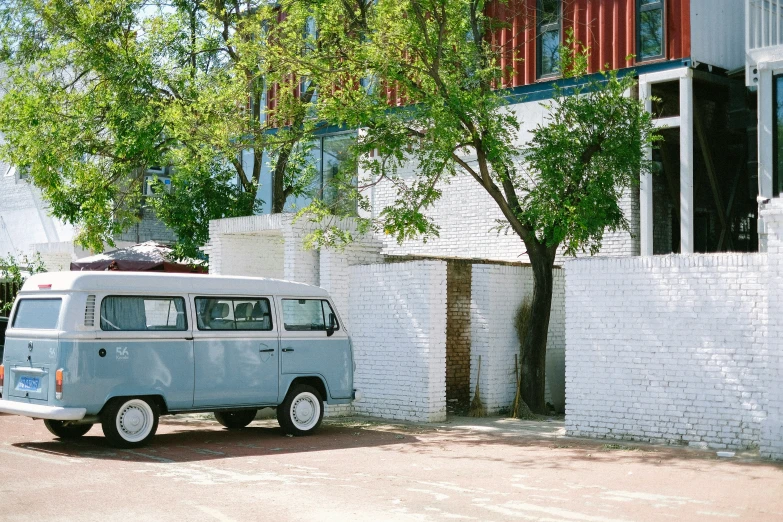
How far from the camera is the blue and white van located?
11.9m

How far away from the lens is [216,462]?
36.9ft

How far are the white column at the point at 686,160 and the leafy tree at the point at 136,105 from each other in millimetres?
6535

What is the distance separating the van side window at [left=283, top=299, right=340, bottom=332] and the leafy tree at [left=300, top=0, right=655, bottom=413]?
5.47ft

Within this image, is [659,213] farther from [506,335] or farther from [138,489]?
[138,489]

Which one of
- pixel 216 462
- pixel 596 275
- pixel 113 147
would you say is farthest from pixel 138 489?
pixel 113 147

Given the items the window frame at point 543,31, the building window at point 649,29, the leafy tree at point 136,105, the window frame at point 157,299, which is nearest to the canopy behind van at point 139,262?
the leafy tree at point 136,105

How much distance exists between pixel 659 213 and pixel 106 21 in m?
11.1

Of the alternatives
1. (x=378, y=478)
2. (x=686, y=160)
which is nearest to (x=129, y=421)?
(x=378, y=478)

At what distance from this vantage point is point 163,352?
12.6 meters

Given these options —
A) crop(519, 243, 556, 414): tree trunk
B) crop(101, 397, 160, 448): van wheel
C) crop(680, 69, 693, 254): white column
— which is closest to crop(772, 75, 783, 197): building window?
crop(680, 69, 693, 254): white column

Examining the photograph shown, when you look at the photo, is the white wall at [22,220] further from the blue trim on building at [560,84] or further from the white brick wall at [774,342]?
the white brick wall at [774,342]

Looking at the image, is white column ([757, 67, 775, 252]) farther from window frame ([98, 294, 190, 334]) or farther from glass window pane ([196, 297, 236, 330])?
window frame ([98, 294, 190, 334])

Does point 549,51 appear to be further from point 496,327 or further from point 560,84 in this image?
point 496,327

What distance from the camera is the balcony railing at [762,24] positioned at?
16.6 m
